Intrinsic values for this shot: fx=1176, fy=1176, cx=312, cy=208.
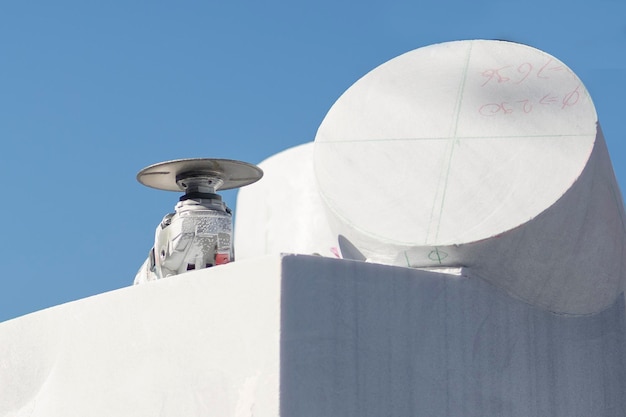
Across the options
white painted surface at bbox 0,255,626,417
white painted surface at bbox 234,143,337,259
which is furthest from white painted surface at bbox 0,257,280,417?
white painted surface at bbox 234,143,337,259

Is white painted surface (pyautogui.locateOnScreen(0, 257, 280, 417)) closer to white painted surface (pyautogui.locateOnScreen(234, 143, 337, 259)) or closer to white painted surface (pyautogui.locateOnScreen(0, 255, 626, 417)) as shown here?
white painted surface (pyautogui.locateOnScreen(0, 255, 626, 417))

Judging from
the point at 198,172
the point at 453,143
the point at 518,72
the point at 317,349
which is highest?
the point at 518,72

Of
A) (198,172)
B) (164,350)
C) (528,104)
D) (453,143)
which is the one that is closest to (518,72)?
(528,104)

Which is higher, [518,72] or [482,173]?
[518,72]

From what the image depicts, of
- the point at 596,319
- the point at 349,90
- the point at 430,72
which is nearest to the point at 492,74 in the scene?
the point at 430,72

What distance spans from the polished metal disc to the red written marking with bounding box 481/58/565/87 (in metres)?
1.81

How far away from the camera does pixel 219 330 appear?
6.74m

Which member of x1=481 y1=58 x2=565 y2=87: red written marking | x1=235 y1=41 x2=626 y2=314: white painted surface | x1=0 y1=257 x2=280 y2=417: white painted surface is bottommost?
x1=0 y1=257 x2=280 y2=417: white painted surface

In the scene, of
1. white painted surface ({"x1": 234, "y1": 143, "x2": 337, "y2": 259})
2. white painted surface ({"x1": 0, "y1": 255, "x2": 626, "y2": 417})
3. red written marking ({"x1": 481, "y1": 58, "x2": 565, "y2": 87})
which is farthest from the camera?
white painted surface ({"x1": 234, "y1": 143, "x2": 337, "y2": 259})

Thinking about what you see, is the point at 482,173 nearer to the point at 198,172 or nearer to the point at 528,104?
the point at 528,104

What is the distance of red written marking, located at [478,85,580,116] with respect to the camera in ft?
26.7

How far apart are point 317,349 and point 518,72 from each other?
301 centimetres

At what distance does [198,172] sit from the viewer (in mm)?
8234

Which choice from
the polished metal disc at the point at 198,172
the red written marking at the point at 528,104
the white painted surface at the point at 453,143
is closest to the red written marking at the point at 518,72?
the white painted surface at the point at 453,143
